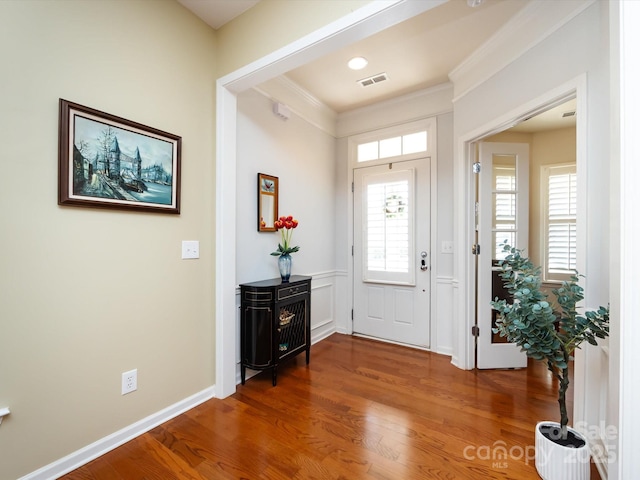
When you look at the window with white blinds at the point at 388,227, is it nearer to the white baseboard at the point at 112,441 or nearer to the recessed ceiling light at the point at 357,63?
the recessed ceiling light at the point at 357,63

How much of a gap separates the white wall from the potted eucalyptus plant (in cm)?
201

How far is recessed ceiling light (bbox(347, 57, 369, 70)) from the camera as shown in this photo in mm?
2654

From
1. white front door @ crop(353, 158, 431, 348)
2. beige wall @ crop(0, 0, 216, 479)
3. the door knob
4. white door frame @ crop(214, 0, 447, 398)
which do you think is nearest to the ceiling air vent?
white front door @ crop(353, 158, 431, 348)

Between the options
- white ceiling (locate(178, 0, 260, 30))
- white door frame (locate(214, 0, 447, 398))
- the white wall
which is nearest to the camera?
white ceiling (locate(178, 0, 260, 30))

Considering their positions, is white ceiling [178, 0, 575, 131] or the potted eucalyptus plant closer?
the potted eucalyptus plant

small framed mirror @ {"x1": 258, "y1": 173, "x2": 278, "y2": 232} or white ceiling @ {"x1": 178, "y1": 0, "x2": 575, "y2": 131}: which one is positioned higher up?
white ceiling @ {"x1": 178, "y1": 0, "x2": 575, "y2": 131}

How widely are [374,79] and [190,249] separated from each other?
8.20 feet

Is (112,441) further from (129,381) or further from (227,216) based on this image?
(227,216)

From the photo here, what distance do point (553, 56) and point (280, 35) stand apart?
181cm

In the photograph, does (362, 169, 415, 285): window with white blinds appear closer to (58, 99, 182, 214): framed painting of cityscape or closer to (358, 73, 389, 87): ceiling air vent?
(358, 73, 389, 87): ceiling air vent

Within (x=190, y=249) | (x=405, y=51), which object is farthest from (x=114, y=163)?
(x=405, y=51)

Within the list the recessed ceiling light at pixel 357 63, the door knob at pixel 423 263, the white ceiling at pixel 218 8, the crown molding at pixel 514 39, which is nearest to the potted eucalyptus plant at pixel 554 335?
the crown molding at pixel 514 39

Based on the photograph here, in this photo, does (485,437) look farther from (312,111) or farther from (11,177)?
(312,111)

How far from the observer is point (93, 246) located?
1642 mm
